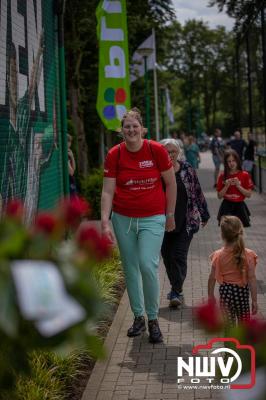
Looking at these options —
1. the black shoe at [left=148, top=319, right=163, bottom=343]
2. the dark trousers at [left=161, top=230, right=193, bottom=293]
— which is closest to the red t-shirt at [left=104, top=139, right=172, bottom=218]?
the black shoe at [left=148, top=319, right=163, bottom=343]

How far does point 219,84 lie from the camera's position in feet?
313

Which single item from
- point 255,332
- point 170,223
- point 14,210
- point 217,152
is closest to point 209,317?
point 255,332

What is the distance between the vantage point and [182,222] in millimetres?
7492

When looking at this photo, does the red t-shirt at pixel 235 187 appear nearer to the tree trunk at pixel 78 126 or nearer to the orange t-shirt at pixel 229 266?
the orange t-shirt at pixel 229 266

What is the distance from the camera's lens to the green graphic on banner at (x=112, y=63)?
13336mm

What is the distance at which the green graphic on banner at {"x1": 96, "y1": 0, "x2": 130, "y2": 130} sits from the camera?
13.3 metres

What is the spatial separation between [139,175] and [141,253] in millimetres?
638

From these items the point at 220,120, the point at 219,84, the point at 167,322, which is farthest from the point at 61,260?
the point at 220,120

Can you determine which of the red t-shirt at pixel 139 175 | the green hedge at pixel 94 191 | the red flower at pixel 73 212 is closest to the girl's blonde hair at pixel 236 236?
the red t-shirt at pixel 139 175

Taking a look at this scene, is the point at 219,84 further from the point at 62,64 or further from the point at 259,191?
the point at 62,64

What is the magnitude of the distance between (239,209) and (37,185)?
3.19 metres

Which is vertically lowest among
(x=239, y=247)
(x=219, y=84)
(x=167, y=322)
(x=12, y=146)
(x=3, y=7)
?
(x=167, y=322)

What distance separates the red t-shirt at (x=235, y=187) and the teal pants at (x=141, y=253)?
2.74m

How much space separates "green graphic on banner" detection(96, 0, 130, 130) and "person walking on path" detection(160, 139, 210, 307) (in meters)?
5.98
